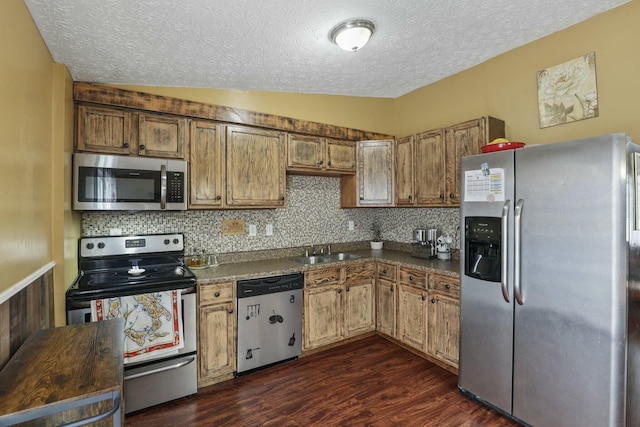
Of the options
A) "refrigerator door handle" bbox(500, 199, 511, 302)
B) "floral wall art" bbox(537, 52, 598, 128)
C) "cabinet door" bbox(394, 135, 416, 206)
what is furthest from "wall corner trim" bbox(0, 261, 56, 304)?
"floral wall art" bbox(537, 52, 598, 128)

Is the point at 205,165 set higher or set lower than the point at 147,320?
higher

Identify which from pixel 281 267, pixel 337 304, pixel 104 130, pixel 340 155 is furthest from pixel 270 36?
pixel 337 304

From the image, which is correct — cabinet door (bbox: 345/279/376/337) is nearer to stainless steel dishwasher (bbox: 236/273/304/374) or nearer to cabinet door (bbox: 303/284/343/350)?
cabinet door (bbox: 303/284/343/350)

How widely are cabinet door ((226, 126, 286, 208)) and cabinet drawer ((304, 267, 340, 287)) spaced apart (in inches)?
29.6

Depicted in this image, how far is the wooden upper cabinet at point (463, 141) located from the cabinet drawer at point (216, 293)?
7.17ft

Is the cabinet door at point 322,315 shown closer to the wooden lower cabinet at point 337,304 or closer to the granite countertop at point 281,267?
the wooden lower cabinet at point 337,304

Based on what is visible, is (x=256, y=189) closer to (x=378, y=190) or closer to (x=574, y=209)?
(x=378, y=190)

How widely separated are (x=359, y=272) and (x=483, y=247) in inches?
54.8

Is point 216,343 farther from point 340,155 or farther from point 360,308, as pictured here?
point 340,155

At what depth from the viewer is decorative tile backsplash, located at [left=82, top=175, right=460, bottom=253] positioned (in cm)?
278

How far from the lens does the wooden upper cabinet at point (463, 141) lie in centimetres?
274

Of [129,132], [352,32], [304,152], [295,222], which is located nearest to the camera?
[352,32]

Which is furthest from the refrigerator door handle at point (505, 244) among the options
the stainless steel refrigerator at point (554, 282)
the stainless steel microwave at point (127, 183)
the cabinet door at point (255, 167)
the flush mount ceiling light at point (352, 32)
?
the stainless steel microwave at point (127, 183)

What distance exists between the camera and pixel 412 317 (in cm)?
306
